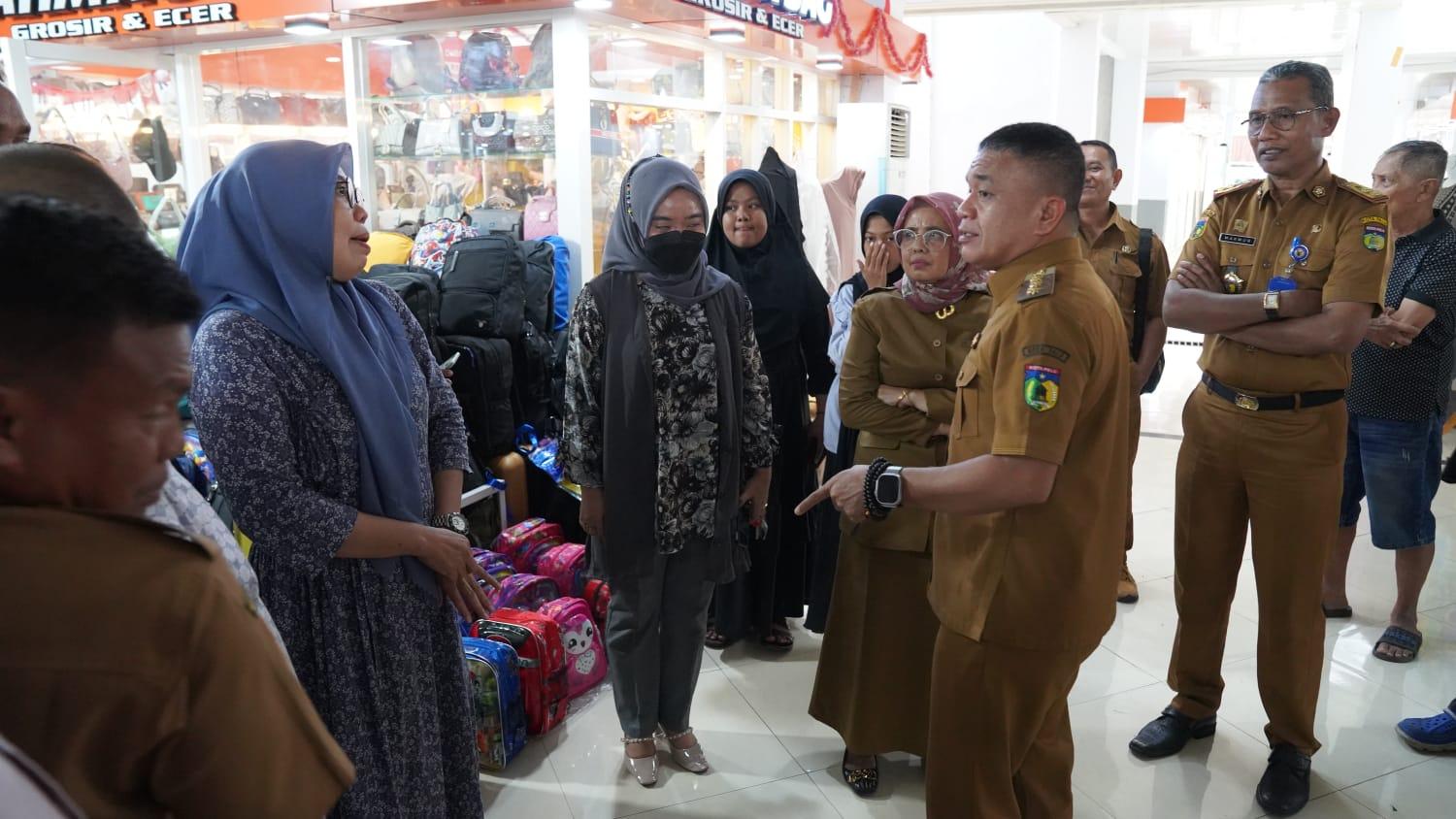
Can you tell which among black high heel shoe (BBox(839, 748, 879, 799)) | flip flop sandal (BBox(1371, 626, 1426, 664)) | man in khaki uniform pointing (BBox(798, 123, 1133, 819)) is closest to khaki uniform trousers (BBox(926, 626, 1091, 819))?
man in khaki uniform pointing (BBox(798, 123, 1133, 819))

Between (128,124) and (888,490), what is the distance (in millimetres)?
5394

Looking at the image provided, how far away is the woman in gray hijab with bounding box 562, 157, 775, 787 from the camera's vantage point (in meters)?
2.33

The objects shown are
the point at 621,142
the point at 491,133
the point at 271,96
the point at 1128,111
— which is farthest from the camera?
the point at 1128,111

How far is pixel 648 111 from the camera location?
4.98 meters

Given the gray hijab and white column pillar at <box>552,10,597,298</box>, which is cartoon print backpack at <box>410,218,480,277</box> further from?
the gray hijab

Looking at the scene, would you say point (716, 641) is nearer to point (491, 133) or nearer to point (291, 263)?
point (291, 263)

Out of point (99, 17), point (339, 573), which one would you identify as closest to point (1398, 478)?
point (339, 573)

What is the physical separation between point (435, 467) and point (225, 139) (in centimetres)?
461

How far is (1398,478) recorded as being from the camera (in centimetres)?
331

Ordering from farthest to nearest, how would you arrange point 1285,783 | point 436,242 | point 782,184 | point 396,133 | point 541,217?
point 396,133 → point 541,217 → point 436,242 → point 782,184 → point 1285,783

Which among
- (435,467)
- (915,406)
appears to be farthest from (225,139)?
(915,406)

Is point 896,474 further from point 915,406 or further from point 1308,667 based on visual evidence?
point 1308,667

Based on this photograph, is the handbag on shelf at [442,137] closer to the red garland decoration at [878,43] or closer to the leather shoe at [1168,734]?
the red garland decoration at [878,43]

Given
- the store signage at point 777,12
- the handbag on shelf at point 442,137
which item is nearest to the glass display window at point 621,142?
the store signage at point 777,12
